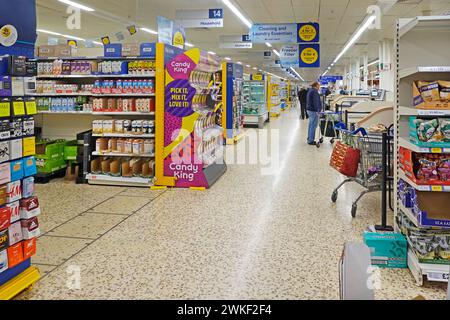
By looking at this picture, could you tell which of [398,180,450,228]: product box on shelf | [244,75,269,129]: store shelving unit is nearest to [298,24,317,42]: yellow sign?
[244,75,269,129]: store shelving unit

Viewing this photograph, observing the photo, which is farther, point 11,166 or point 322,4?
point 322,4

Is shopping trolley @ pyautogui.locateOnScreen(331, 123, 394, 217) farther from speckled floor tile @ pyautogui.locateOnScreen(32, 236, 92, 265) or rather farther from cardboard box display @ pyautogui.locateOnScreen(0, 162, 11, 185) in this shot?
cardboard box display @ pyautogui.locateOnScreen(0, 162, 11, 185)

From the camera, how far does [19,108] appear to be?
2832mm

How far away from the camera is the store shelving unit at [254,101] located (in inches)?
633

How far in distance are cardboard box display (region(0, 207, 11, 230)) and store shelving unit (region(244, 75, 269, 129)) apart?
13.7 meters

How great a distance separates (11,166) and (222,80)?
29.9 ft

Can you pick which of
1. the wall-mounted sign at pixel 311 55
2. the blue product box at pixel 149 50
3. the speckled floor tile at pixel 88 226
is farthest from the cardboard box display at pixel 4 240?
the wall-mounted sign at pixel 311 55

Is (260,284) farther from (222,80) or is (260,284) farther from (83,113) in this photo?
(222,80)

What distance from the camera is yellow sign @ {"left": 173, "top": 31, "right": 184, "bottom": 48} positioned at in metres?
8.77

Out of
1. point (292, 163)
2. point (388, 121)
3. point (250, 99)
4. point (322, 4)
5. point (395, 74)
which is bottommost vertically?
point (292, 163)

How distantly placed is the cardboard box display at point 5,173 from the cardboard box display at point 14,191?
0.05m

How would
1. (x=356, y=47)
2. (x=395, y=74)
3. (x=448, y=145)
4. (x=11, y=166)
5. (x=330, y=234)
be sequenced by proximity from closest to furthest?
(x=11, y=166), (x=448, y=145), (x=395, y=74), (x=330, y=234), (x=356, y=47)

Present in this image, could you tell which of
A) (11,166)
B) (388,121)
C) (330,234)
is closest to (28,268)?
(11,166)

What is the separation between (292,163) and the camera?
8.58 metres
